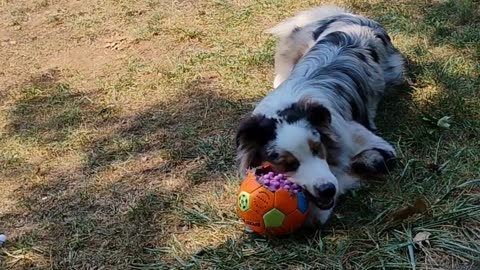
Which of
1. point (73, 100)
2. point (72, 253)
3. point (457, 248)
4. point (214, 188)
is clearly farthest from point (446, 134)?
point (73, 100)

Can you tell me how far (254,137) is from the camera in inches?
149

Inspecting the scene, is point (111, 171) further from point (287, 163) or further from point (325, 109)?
point (325, 109)

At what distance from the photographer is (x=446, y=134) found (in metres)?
4.42

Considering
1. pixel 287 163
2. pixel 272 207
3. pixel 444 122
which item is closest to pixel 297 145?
pixel 287 163

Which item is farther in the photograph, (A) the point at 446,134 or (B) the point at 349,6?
(B) the point at 349,6

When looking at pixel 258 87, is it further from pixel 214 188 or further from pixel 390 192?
pixel 390 192

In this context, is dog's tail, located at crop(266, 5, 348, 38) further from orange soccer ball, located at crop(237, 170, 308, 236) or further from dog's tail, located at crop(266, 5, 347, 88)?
orange soccer ball, located at crop(237, 170, 308, 236)

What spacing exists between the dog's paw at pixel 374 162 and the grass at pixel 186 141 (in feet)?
0.23

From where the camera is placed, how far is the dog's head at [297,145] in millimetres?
3627

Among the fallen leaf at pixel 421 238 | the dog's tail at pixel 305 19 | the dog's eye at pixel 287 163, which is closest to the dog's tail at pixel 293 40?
the dog's tail at pixel 305 19

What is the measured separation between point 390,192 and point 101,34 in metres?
3.89

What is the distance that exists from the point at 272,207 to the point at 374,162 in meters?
0.89

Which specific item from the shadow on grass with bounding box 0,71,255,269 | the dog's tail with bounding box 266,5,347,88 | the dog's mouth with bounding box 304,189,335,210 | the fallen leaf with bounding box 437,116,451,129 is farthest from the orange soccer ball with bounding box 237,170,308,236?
the dog's tail with bounding box 266,5,347,88

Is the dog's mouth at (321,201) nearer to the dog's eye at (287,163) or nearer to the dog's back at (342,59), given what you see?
the dog's eye at (287,163)
